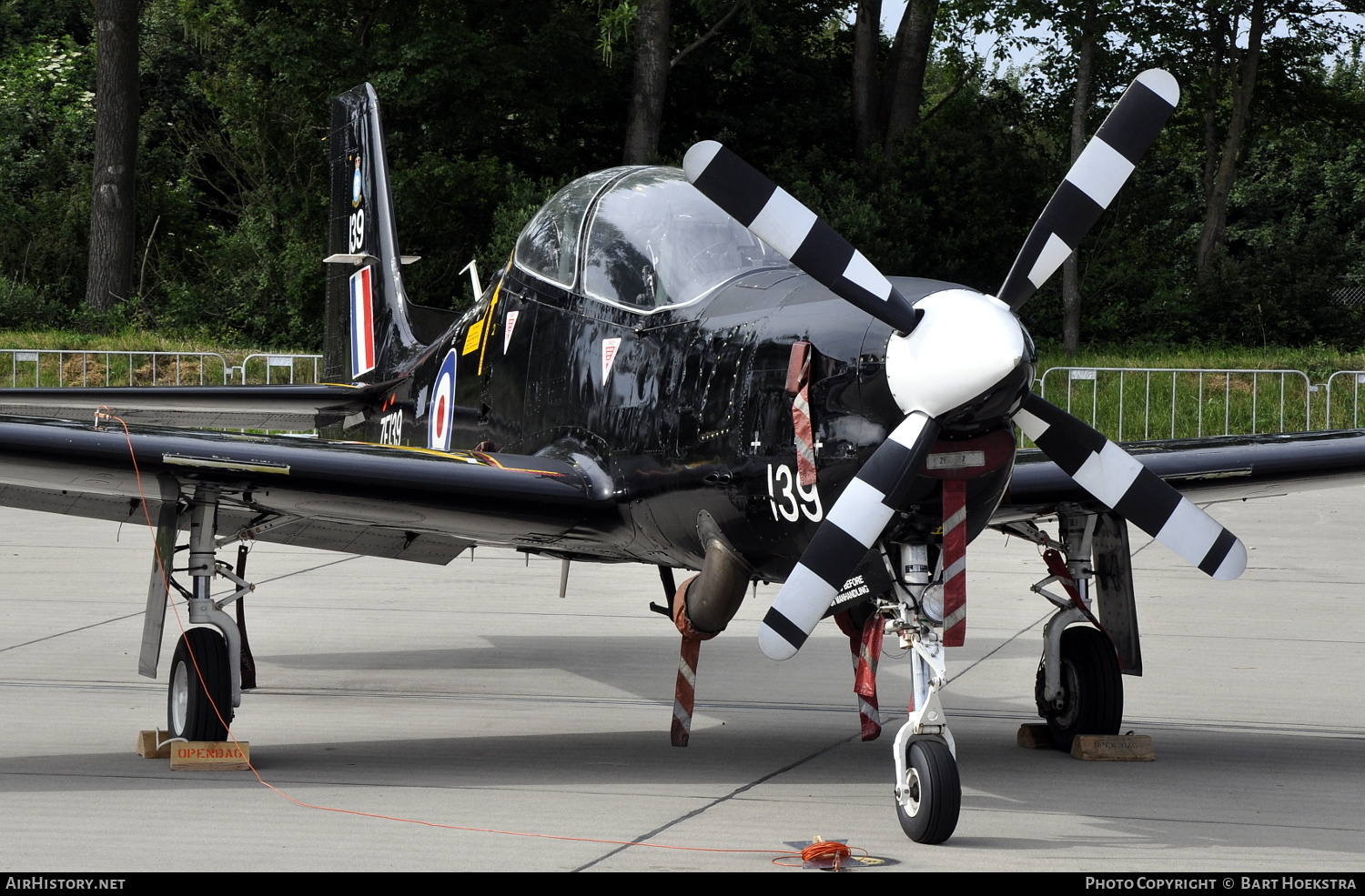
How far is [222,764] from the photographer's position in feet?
21.8

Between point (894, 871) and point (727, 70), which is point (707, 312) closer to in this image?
point (894, 871)

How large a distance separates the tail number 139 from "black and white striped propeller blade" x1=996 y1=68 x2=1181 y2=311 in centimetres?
101

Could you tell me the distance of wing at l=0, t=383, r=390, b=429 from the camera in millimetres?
9180

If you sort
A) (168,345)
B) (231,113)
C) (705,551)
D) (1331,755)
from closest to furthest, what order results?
1. (705,551)
2. (1331,755)
3. (168,345)
4. (231,113)

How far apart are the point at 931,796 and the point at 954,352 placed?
62.5 inches

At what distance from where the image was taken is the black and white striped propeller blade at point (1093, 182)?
5.32m

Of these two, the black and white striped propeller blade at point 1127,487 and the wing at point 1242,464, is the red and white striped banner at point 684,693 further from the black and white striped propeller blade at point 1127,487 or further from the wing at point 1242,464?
the black and white striped propeller blade at point 1127,487

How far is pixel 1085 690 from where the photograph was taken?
A: 7.25 m

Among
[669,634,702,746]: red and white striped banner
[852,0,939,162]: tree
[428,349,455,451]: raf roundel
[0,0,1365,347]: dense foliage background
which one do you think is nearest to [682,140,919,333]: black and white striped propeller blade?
[669,634,702,746]: red and white striped banner

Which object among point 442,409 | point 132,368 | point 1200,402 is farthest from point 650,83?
point 442,409

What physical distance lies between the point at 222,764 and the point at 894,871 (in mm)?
3288

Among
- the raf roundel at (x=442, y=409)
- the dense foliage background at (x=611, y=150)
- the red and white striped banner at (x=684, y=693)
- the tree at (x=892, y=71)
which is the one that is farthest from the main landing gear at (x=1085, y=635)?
the tree at (x=892, y=71)

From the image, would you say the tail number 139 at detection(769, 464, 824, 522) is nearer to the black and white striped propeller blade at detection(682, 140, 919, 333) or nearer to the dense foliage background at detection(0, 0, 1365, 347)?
the black and white striped propeller blade at detection(682, 140, 919, 333)

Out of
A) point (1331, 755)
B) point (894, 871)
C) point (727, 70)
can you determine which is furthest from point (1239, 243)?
point (894, 871)
